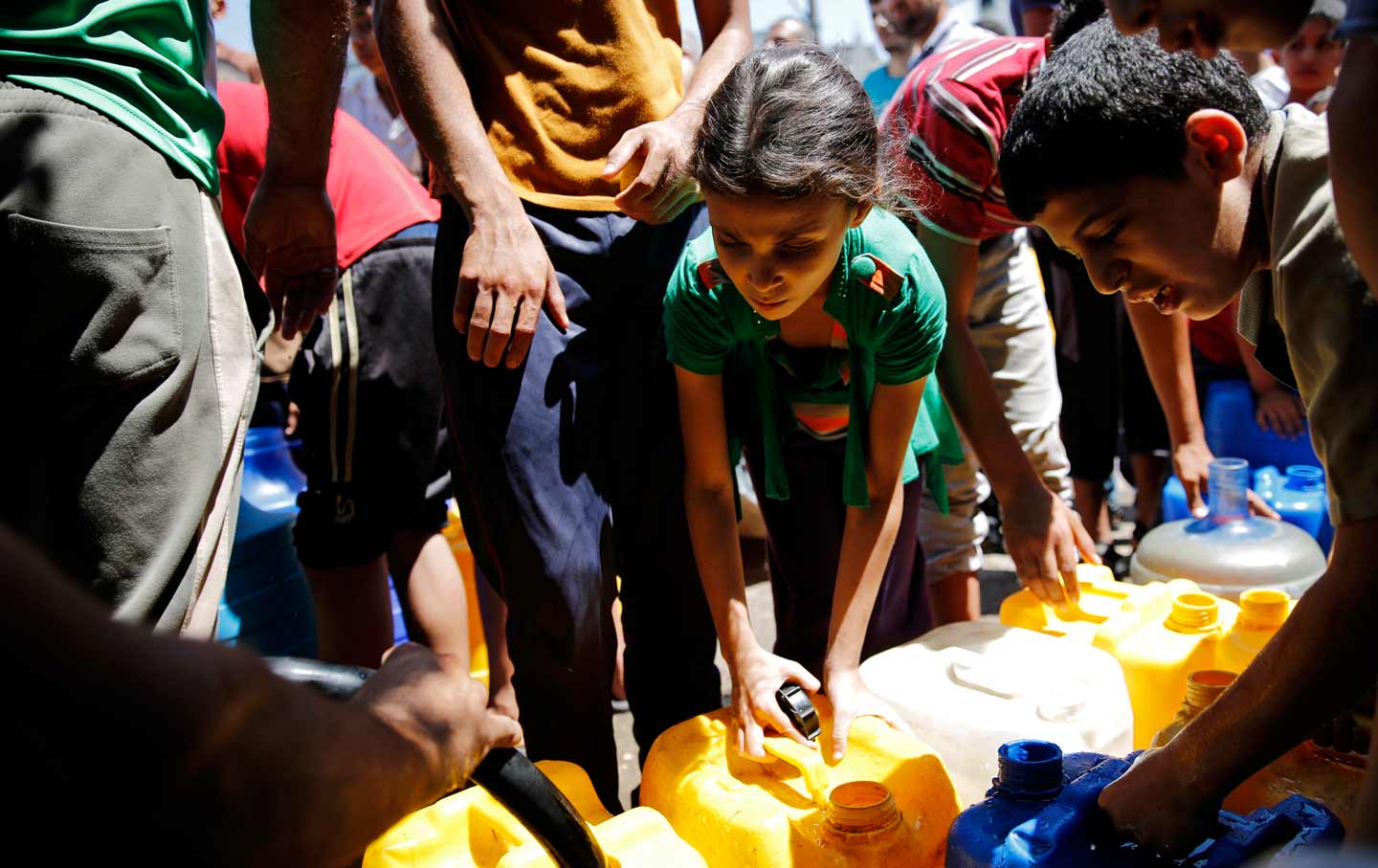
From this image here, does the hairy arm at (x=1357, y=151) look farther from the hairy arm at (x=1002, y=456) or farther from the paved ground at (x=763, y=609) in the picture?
the paved ground at (x=763, y=609)

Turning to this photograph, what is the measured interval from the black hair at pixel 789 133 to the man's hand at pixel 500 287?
0.96 ft

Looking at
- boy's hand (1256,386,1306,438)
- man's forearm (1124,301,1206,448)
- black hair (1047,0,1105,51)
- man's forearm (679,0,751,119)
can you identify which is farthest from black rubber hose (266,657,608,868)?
boy's hand (1256,386,1306,438)

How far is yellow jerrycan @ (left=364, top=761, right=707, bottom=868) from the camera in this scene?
147 cm

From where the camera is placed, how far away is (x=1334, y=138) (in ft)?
2.64

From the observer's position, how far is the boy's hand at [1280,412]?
3.31 m

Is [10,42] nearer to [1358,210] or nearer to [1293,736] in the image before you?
[1358,210]

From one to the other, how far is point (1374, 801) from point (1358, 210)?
0.45 metres

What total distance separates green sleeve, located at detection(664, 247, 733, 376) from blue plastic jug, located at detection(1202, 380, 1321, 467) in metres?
2.33

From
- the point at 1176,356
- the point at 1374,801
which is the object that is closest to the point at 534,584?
the point at 1374,801

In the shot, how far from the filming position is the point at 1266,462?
3418 mm

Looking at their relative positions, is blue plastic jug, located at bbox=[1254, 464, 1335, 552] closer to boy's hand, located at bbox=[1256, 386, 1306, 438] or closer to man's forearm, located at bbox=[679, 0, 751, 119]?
boy's hand, located at bbox=[1256, 386, 1306, 438]

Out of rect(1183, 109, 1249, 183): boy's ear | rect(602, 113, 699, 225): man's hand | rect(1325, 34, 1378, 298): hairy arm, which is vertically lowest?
rect(602, 113, 699, 225): man's hand

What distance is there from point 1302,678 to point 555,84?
1.36 meters

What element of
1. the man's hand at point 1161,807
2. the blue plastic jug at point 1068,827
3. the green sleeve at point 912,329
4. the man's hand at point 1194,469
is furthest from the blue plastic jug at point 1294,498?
the man's hand at point 1161,807
